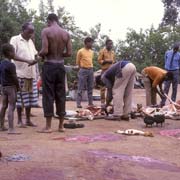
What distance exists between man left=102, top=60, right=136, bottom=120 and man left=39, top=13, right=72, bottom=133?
7.13ft

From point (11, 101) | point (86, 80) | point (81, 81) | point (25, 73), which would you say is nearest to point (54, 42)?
point (25, 73)

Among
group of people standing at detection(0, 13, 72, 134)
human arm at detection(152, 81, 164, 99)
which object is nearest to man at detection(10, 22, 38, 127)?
group of people standing at detection(0, 13, 72, 134)

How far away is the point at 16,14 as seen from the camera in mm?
21516

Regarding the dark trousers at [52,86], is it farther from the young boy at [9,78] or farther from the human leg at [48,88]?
the young boy at [9,78]

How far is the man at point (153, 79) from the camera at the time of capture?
11328 millimetres

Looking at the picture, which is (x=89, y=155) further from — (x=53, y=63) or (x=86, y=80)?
(x=86, y=80)

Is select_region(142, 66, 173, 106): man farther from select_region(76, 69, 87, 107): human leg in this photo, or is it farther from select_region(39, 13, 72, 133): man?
select_region(39, 13, 72, 133): man

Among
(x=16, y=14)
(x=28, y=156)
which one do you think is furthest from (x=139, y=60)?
(x=28, y=156)

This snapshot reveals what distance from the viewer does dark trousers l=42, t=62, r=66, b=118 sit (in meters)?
8.16

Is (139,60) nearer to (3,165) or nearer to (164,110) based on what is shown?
(164,110)

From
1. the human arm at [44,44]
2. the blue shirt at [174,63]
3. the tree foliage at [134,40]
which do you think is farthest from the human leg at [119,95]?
the tree foliage at [134,40]

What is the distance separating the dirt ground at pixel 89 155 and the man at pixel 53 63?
52 cm

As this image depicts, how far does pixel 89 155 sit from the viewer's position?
6.16 m

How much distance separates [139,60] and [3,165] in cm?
2303
